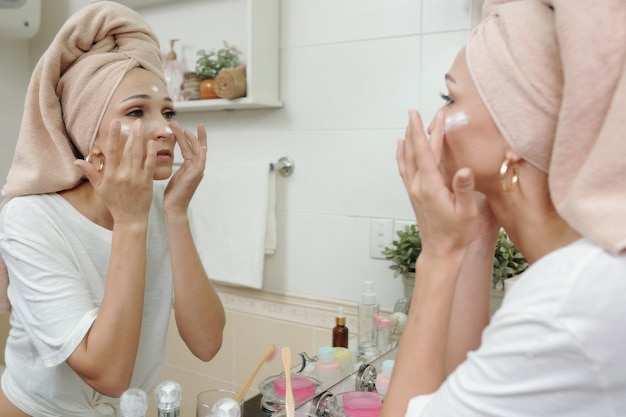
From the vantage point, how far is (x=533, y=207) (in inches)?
25.1

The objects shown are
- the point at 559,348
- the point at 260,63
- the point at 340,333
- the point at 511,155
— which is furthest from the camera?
the point at 260,63

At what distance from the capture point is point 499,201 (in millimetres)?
691

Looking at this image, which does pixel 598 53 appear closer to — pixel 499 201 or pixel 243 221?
pixel 499 201

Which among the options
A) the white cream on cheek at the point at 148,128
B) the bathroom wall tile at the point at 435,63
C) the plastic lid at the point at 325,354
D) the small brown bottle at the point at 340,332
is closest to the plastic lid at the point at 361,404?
the plastic lid at the point at 325,354

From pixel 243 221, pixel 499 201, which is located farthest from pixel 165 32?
pixel 499 201

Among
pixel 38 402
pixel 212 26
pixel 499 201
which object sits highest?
pixel 212 26

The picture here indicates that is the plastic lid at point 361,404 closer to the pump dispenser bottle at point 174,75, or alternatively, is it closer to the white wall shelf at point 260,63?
the white wall shelf at point 260,63

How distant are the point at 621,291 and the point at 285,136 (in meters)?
1.11

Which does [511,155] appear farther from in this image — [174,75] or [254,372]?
[174,75]

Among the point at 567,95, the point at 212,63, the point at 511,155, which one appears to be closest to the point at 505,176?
the point at 511,155

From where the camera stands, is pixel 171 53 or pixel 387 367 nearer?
pixel 387 367

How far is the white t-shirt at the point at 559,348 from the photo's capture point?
0.47 meters

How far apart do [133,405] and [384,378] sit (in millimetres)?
461

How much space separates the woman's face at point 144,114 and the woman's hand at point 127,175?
51 millimetres
